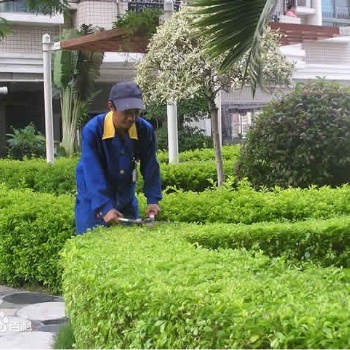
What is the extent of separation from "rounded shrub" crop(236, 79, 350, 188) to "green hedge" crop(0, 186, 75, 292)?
2105 millimetres

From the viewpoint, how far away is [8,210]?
6914 mm

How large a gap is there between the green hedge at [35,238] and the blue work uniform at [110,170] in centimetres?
123

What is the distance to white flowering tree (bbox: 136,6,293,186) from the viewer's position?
8.17 metres

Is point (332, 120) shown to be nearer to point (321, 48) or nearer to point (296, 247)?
point (296, 247)

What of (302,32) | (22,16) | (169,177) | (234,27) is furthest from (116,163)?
(22,16)

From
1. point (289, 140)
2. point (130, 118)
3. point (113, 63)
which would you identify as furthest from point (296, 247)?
point (113, 63)

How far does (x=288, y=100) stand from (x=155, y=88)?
1728 mm

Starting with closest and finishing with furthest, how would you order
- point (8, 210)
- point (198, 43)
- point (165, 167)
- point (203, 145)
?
point (8, 210), point (198, 43), point (165, 167), point (203, 145)

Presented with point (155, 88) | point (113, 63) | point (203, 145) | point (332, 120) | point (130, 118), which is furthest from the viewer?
point (113, 63)

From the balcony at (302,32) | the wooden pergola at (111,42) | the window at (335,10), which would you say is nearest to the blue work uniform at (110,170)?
the wooden pergola at (111,42)

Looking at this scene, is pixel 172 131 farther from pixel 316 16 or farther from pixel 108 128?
pixel 316 16

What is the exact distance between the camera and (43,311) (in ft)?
19.0

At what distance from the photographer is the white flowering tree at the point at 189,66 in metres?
8.17

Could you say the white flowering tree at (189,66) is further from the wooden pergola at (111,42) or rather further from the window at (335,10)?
the window at (335,10)
